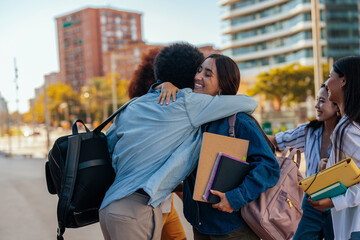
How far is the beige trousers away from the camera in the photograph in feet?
6.64

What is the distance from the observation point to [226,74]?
2.26 meters

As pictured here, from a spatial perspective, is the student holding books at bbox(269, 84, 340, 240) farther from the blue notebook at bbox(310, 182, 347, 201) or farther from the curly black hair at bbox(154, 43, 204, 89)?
the curly black hair at bbox(154, 43, 204, 89)

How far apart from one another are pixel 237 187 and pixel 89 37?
5213 inches

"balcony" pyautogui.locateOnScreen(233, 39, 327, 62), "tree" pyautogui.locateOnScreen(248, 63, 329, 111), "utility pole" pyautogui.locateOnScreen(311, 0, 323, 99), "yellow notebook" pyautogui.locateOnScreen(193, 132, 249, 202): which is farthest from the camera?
"balcony" pyautogui.locateOnScreen(233, 39, 327, 62)

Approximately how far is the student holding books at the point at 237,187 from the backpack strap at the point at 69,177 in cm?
55

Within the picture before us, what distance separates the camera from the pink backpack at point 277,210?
208cm

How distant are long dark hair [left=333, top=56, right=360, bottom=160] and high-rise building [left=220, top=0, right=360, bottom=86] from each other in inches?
2276

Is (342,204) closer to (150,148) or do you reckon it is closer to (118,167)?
(150,148)

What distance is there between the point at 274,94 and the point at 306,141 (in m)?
44.2

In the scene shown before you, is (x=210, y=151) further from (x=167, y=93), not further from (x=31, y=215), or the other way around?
(x=31, y=215)

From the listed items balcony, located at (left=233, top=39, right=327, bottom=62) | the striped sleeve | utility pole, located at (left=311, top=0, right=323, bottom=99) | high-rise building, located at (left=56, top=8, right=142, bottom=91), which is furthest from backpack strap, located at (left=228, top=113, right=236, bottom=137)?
high-rise building, located at (left=56, top=8, right=142, bottom=91)

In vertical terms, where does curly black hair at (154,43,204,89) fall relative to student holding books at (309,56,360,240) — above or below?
above

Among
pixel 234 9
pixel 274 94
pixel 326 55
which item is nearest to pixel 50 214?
pixel 274 94

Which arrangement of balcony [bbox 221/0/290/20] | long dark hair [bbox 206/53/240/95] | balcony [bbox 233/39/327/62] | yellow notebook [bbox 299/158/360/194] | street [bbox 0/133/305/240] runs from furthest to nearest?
balcony [bbox 221/0/290/20], balcony [bbox 233/39/327/62], street [bbox 0/133/305/240], long dark hair [bbox 206/53/240/95], yellow notebook [bbox 299/158/360/194]
